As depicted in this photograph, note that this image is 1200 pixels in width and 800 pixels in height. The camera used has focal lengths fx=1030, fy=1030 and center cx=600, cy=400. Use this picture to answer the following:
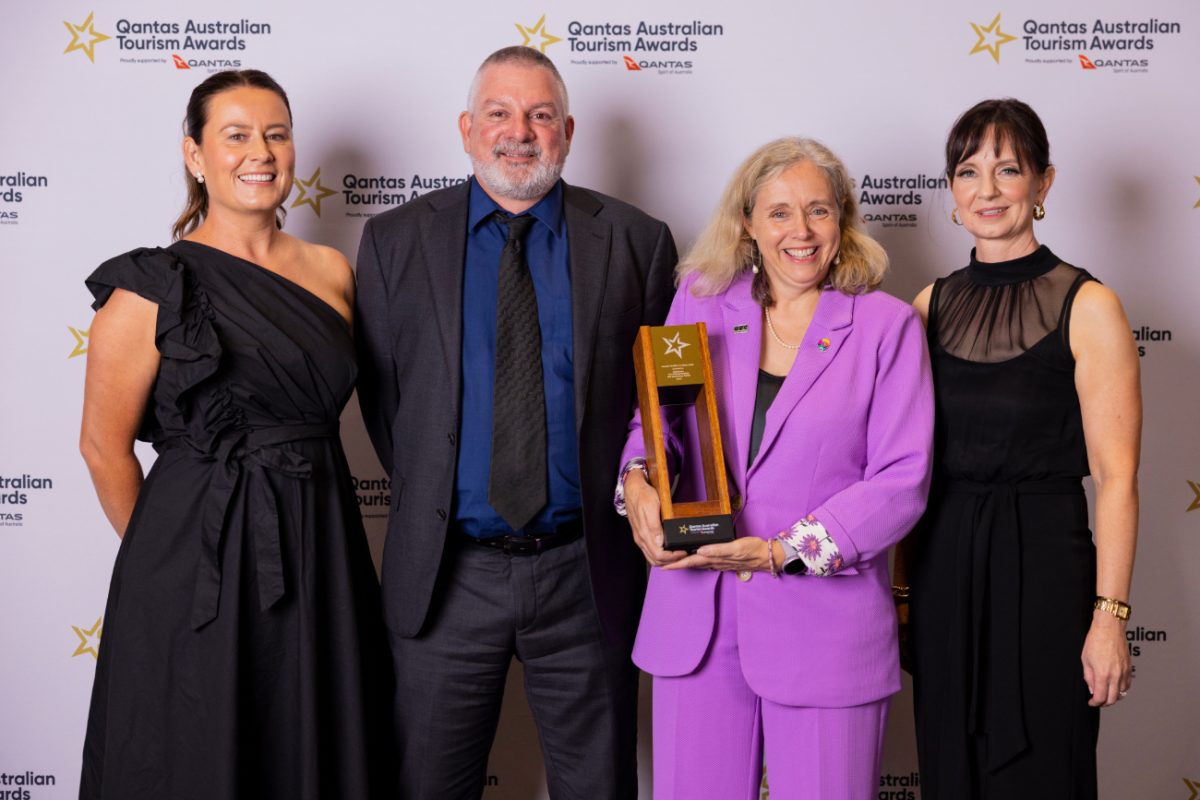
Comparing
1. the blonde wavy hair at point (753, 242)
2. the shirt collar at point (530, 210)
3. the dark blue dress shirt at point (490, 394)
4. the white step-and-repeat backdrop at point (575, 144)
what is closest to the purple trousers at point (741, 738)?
the dark blue dress shirt at point (490, 394)

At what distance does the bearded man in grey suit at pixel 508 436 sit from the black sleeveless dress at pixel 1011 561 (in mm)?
613

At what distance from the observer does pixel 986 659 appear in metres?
1.86

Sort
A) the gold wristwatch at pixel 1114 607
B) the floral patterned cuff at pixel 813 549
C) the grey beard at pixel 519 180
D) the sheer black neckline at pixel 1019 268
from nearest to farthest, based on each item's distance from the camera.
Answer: the floral patterned cuff at pixel 813 549 → the gold wristwatch at pixel 1114 607 → the sheer black neckline at pixel 1019 268 → the grey beard at pixel 519 180

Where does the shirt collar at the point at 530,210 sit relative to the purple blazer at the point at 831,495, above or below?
above

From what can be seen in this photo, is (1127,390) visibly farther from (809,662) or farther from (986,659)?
(809,662)

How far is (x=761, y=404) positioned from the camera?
183cm

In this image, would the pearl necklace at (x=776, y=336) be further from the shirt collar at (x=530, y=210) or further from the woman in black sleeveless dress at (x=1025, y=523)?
the shirt collar at (x=530, y=210)

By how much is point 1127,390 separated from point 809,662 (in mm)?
747

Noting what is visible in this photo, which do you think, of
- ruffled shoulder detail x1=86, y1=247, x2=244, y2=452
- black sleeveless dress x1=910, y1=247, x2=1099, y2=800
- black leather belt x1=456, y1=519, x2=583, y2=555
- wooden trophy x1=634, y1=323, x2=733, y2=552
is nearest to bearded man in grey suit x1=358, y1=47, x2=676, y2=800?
black leather belt x1=456, y1=519, x2=583, y2=555

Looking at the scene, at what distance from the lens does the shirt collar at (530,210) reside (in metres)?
2.08

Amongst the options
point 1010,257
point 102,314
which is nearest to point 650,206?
point 1010,257

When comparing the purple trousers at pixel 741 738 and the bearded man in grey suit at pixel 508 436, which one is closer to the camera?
the purple trousers at pixel 741 738

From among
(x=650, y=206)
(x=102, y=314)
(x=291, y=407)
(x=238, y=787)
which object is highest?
(x=650, y=206)

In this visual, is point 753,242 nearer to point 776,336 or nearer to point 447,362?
point 776,336
